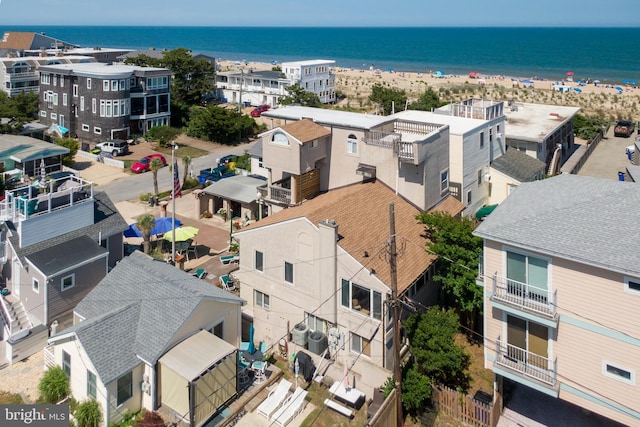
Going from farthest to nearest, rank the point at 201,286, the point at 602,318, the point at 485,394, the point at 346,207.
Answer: the point at 346,207
the point at 201,286
the point at 485,394
the point at 602,318

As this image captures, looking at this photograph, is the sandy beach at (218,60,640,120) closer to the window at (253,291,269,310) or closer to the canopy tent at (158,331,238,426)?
the window at (253,291,269,310)

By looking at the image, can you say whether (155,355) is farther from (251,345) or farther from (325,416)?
(325,416)

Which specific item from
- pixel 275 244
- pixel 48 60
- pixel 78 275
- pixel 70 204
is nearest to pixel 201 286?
pixel 275 244

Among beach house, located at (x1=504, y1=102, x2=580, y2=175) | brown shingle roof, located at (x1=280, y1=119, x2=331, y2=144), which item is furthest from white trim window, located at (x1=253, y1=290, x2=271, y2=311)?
beach house, located at (x1=504, y1=102, x2=580, y2=175)

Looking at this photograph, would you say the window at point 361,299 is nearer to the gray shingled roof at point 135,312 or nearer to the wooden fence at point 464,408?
the wooden fence at point 464,408

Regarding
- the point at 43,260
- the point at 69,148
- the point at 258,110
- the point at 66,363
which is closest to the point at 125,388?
the point at 66,363

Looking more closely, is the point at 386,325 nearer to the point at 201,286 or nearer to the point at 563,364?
the point at 563,364

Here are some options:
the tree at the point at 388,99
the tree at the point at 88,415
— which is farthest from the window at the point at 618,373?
the tree at the point at 388,99
